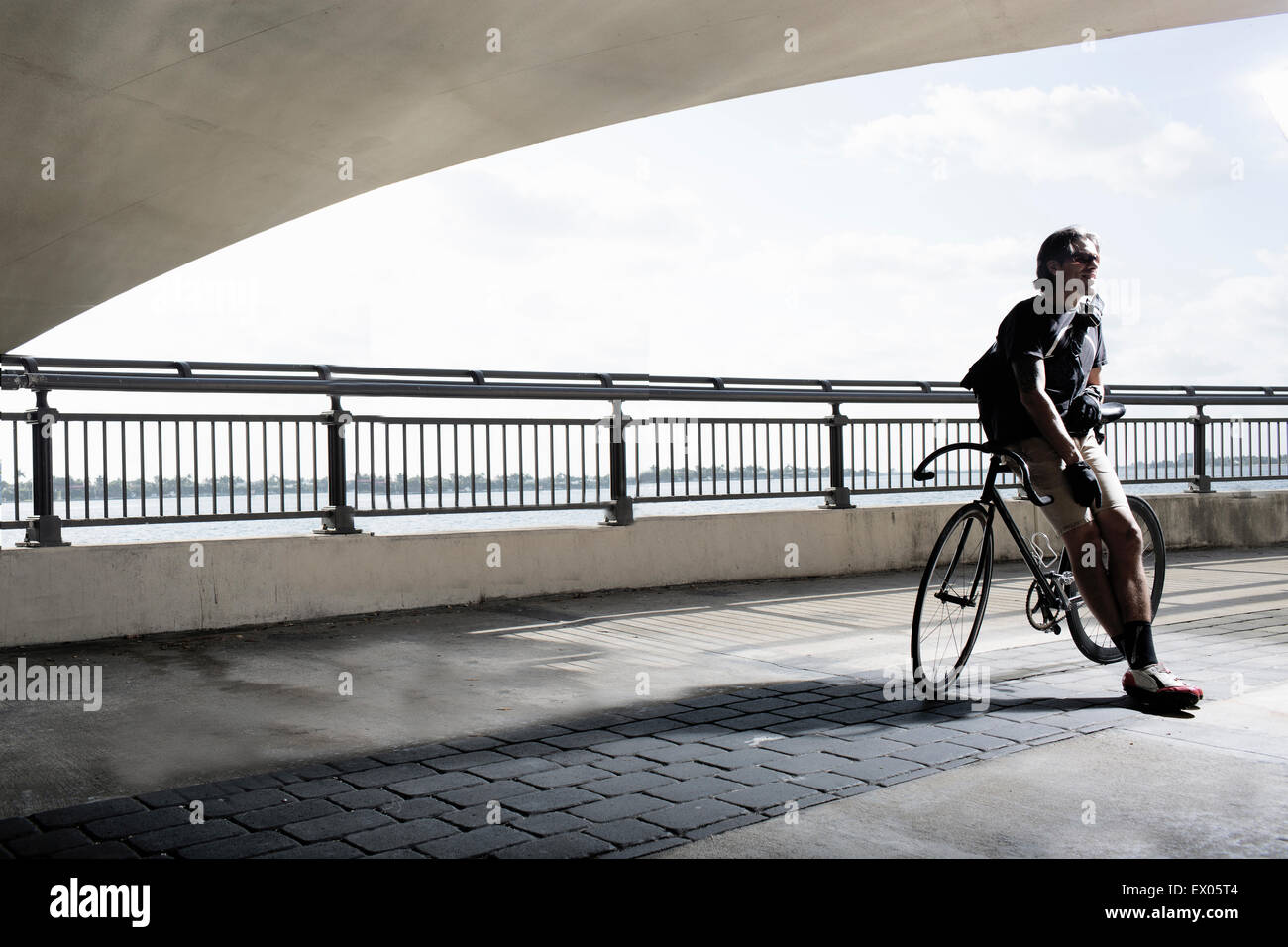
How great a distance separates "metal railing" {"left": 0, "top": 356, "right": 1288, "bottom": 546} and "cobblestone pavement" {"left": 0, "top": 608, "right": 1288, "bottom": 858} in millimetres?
1856

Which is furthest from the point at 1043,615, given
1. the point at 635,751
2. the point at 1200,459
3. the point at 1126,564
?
the point at 1200,459

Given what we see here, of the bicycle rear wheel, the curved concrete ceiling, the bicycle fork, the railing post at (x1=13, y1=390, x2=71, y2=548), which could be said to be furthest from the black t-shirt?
the railing post at (x1=13, y1=390, x2=71, y2=548)

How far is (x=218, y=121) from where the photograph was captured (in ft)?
22.8

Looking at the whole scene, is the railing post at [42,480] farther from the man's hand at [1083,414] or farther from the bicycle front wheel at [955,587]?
the man's hand at [1083,414]

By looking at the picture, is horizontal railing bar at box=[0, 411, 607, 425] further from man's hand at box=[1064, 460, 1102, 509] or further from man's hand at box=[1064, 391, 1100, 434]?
man's hand at box=[1064, 460, 1102, 509]

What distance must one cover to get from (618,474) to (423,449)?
1.44 meters

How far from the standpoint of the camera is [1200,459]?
11.0 metres

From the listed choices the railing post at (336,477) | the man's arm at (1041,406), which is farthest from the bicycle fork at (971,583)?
the railing post at (336,477)

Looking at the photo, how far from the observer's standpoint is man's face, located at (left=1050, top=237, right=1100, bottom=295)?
13.8 feet

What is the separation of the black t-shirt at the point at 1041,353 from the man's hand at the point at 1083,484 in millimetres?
250

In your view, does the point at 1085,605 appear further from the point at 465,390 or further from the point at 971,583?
the point at 465,390

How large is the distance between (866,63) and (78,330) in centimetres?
7826
